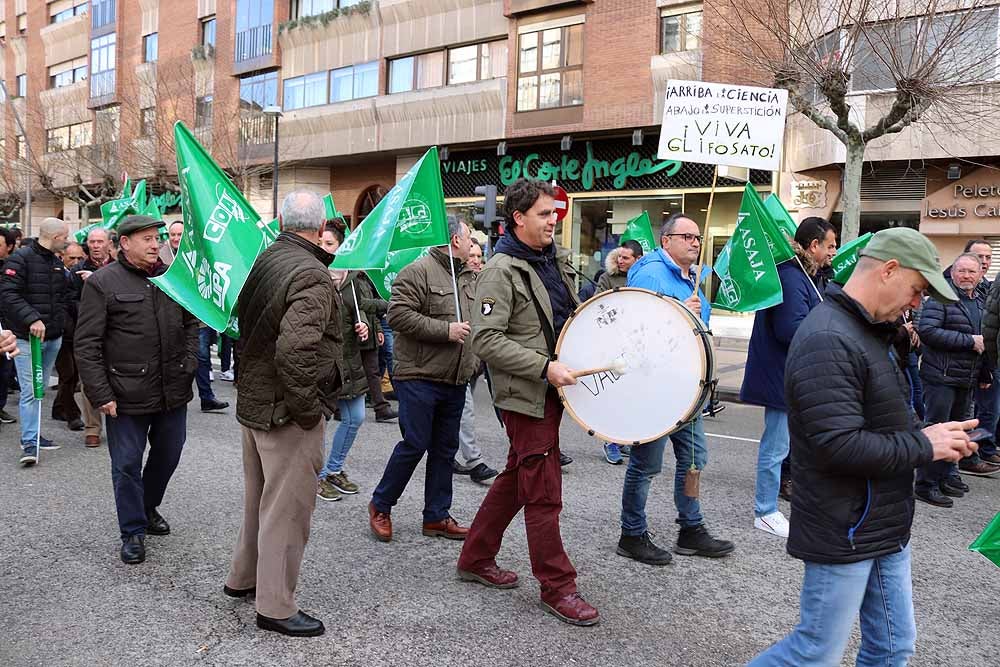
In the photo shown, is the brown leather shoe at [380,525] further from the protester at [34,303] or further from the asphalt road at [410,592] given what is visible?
the protester at [34,303]

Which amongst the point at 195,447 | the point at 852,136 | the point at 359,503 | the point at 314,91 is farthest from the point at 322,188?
the point at 359,503

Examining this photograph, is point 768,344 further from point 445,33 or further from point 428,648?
point 445,33

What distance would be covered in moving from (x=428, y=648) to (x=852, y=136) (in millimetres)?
11224

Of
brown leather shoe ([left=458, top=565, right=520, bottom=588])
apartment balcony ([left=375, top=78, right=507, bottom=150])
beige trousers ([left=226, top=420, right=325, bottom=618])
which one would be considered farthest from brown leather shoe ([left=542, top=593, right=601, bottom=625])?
apartment balcony ([left=375, top=78, right=507, bottom=150])

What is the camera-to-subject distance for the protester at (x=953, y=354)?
629 centimetres

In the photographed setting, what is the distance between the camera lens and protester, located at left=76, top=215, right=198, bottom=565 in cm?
444

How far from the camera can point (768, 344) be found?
5.27 m

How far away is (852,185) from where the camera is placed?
1268cm

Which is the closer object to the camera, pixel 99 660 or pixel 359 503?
pixel 99 660

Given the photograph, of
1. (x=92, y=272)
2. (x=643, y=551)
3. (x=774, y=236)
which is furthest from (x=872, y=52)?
(x=92, y=272)

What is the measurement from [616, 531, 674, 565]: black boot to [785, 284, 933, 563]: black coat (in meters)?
2.01

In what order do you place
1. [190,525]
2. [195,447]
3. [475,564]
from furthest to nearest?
[195,447] → [190,525] → [475,564]

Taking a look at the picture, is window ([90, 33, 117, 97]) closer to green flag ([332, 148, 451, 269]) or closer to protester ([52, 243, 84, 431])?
protester ([52, 243, 84, 431])

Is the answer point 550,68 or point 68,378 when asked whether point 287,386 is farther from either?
point 550,68
